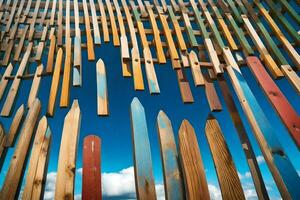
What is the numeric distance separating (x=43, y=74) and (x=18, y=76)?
0.32 m

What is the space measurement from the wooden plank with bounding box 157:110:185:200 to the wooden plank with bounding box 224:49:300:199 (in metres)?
0.64

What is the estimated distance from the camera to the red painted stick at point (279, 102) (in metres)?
1.93

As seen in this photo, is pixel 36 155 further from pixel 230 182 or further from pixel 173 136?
pixel 230 182

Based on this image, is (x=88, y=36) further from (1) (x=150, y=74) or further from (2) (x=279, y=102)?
(2) (x=279, y=102)

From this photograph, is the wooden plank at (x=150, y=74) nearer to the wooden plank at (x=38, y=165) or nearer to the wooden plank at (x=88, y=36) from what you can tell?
the wooden plank at (x=88, y=36)

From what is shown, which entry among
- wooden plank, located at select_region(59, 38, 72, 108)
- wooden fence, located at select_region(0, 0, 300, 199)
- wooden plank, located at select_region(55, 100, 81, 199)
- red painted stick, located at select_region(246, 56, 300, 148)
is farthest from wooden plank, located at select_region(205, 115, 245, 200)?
wooden plank, located at select_region(59, 38, 72, 108)

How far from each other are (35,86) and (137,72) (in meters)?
1.22

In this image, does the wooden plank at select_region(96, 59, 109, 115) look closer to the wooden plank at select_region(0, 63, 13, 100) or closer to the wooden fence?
the wooden fence

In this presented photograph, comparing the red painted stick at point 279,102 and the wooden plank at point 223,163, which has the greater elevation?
the red painted stick at point 279,102

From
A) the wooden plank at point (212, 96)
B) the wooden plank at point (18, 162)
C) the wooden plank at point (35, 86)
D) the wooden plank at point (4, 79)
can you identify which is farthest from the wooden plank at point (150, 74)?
the wooden plank at point (4, 79)

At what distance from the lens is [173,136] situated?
1887 millimetres

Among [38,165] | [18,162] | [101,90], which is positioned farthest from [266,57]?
[18,162]

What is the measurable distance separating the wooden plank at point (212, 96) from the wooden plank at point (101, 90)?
1099 millimetres

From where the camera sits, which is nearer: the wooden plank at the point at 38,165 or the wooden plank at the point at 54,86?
the wooden plank at the point at 38,165
